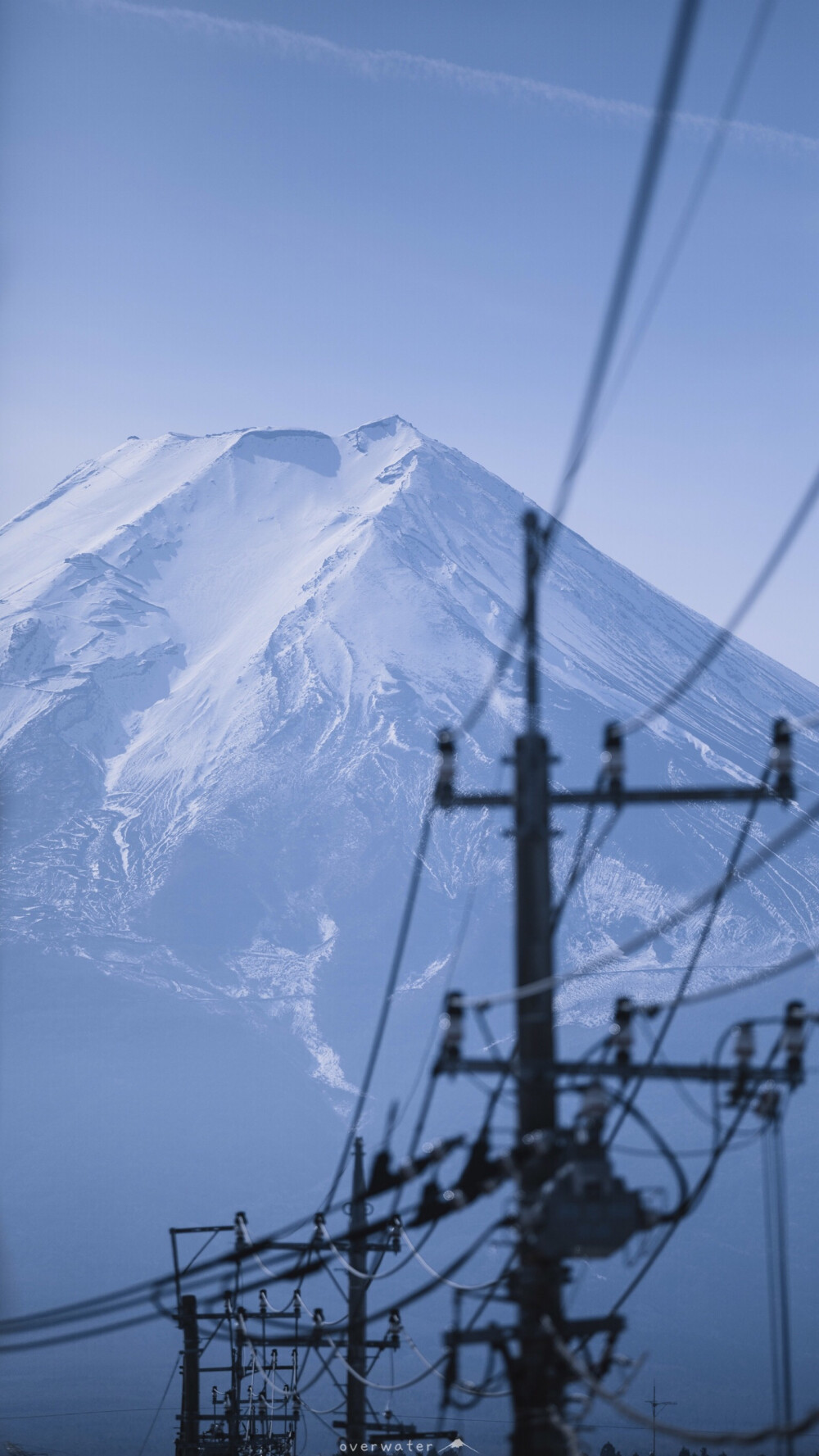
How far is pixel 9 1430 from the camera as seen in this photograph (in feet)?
537

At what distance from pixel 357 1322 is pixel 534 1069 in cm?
1225

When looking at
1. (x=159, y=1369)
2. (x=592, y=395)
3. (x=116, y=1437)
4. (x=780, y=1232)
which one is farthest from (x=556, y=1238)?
(x=159, y=1369)

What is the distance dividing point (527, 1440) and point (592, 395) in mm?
8176

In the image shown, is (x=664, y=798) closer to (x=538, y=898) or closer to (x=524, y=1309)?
(x=538, y=898)

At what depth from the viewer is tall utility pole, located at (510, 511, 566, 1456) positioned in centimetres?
1407

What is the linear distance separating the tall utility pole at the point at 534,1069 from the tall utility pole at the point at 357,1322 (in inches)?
402

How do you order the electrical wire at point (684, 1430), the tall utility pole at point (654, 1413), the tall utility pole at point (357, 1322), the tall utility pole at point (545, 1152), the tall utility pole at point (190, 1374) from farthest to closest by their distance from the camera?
1. the tall utility pole at point (190, 1374)
2. the tall utility pole at point (357, 1322)
3. the tall utility pole at point (545, 1152)
4. the tall utility pole at point (654, 1413)
5. the electrical wire at point (684, 1430)

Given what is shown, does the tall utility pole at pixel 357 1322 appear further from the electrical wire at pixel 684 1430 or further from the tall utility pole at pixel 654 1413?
the electrical wire at pixel 684 1430

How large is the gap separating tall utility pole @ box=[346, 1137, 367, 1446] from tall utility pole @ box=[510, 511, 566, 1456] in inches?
402

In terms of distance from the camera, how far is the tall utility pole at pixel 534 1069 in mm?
14070

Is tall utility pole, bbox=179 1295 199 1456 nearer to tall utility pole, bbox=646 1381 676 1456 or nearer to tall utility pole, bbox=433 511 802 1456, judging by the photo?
tall utility pole, bbox=646 1381 676 1456

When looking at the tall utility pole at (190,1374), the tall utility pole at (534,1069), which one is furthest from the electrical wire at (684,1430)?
the tall utility pole at (190,1374)

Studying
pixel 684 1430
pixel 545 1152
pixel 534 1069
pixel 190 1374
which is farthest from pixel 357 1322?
pixel 684 1430

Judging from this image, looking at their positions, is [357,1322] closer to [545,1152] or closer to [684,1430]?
[545,1152]
